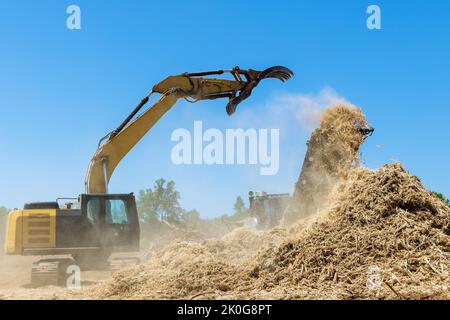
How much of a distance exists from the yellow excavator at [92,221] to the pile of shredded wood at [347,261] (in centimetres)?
312

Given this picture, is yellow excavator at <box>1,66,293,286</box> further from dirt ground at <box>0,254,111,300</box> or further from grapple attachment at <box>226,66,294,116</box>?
grapple attachment at <box>226,66,294,116</box>

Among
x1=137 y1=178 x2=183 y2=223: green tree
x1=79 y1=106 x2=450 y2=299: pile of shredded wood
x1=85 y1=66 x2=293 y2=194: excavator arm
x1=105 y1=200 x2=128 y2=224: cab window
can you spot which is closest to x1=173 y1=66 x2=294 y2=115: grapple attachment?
x1=85 y1=66 x2=293 y2=194: excavator arm

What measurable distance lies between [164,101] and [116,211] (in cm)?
300

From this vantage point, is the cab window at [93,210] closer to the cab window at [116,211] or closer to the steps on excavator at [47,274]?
the cab window at [116,211]

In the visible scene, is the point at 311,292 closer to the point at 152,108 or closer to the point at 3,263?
the point at 152,108

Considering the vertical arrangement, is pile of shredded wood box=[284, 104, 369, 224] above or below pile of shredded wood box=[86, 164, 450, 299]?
above

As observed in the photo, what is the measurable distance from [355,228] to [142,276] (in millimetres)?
3619

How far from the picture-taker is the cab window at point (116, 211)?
40.2ft

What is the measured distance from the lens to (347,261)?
7.88m

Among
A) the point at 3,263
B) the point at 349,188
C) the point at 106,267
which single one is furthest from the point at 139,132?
the point at 3,263

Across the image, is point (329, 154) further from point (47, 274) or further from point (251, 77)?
point (47, 274)

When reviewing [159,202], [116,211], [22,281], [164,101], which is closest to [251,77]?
[164,101]

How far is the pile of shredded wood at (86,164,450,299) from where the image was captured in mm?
7426

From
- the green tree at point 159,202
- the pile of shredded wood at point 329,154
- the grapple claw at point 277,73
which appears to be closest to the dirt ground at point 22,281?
the pile of shredded wood at point 329,154
